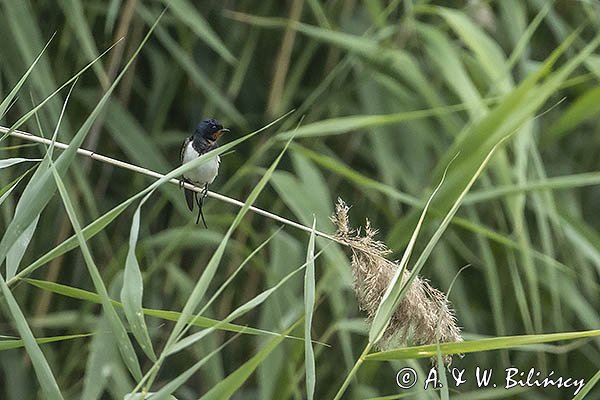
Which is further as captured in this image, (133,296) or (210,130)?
(210,130)

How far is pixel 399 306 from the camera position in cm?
101

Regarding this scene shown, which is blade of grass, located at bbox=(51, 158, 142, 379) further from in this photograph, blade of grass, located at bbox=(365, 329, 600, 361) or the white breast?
the white breast

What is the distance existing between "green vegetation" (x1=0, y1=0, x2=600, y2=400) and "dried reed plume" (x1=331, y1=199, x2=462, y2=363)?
2.02 feet

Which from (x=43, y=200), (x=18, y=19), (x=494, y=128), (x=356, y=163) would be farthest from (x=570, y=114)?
(x=43, y=200)

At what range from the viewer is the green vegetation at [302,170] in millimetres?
1779

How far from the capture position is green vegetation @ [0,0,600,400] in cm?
178

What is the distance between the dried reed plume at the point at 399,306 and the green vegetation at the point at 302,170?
616 mm

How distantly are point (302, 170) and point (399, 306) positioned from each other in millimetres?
876

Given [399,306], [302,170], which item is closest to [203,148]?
[302,170]
